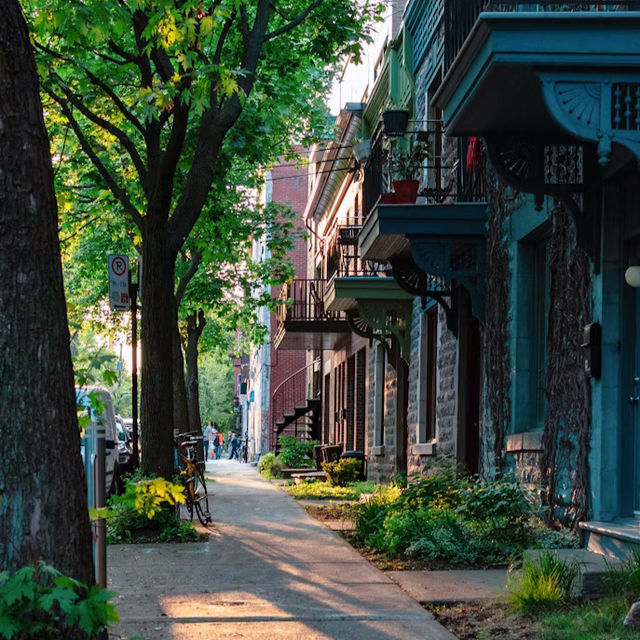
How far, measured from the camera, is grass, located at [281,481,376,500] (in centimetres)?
2012

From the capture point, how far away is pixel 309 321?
1113 inches

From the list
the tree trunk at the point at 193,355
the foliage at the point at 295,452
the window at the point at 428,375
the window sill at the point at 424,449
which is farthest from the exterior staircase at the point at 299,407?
the window at the point at 428,375

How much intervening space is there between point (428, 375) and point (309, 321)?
10444mm

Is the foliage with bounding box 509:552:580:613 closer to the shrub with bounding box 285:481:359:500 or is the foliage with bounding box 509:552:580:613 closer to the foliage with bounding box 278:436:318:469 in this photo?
the shrub with bounding box 285:481:359:500

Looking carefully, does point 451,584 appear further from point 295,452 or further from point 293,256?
point 293,256

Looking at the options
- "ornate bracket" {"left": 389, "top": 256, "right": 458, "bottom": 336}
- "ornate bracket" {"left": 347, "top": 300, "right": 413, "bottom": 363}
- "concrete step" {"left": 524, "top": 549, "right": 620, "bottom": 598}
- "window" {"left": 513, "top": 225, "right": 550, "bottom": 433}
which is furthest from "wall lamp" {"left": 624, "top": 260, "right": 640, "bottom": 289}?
"ornate bracket" {"left": 347, "top": 300, "right": 413, "bottom": 363}

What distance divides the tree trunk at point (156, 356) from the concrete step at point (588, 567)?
578 centimetres

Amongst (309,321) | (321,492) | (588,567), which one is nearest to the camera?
(588,567)

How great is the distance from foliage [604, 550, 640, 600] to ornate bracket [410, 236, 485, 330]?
658 cm

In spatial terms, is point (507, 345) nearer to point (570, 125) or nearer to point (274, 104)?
point (570, 125)

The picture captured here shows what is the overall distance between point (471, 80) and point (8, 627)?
5.81 m

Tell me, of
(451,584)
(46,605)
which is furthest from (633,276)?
(46,605)

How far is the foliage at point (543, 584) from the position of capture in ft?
23.5

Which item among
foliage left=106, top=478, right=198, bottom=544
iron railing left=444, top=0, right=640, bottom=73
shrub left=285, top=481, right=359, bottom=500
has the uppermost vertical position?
iron railing left=444, top=0, right=640, bottom=73
